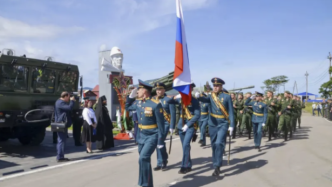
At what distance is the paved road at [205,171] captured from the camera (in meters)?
6.41

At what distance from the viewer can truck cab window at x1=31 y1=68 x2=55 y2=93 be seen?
1052cm

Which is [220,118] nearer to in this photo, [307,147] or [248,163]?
[248,163]

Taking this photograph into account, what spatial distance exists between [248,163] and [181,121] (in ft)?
7.18

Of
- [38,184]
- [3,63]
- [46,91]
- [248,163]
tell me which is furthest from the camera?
Answer: [46,91]

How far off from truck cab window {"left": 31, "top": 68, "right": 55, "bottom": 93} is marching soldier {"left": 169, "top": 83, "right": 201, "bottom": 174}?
17.3ft

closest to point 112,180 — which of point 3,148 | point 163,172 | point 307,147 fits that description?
point 163,172

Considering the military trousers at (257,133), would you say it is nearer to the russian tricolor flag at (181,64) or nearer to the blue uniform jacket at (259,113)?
the blue uniform jacket at (259,113)

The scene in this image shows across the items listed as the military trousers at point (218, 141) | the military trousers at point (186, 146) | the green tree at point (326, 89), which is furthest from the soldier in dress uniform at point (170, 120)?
the green tree at point (326, 89)

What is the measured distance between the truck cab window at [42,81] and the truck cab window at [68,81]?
35cm

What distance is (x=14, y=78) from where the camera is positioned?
32.4ft

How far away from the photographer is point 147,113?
5453 mm

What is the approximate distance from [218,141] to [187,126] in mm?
743

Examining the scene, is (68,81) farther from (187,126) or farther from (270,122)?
(270,122)

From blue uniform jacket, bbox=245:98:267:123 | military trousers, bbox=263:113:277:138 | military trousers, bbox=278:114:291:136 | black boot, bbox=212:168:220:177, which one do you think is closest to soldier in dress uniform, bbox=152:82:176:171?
black boot, bbox=212:168:220:177
